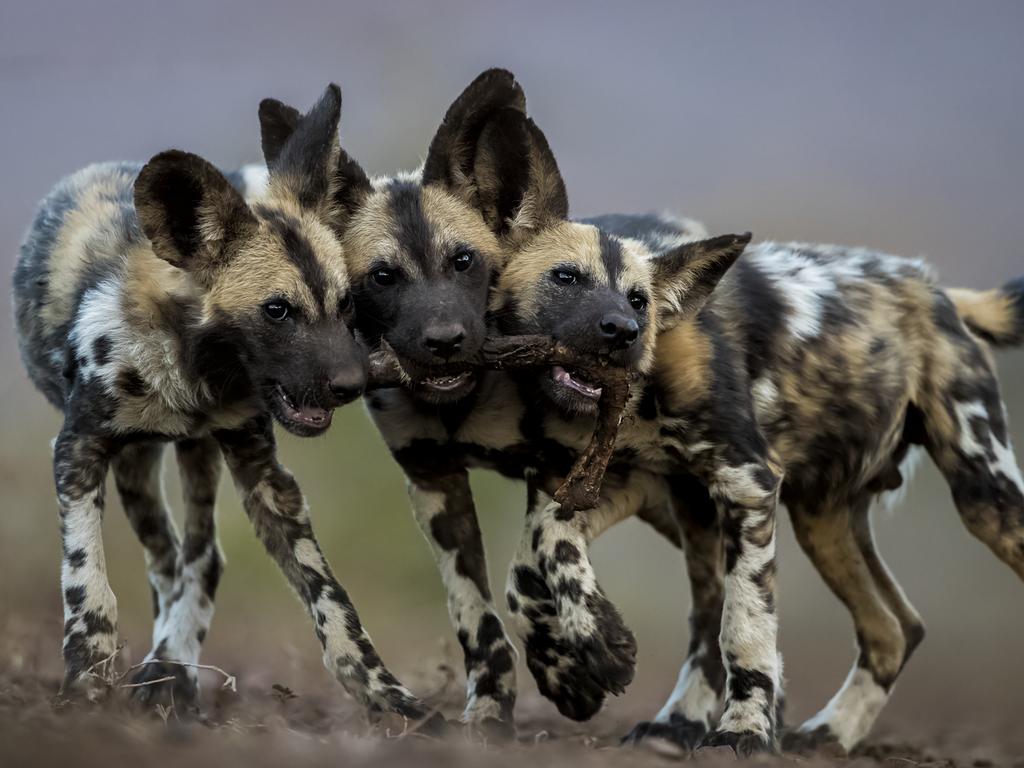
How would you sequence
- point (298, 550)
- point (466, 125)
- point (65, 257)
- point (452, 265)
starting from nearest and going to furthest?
point (452, 265), point (298, 550), point (466, 125), point (65, 257)

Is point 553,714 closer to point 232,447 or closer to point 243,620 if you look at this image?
point 232,447

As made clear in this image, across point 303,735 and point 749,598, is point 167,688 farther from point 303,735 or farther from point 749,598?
point 749,598

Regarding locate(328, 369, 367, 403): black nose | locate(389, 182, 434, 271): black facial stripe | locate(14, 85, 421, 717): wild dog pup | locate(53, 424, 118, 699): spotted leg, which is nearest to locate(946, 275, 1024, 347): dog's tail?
locate(389, 182, 434, 271): black facial stripe

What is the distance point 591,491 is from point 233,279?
146 cm

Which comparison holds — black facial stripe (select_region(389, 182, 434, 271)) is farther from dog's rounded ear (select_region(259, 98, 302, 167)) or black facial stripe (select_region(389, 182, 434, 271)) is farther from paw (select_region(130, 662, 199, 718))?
paw (select_region(130, 662, 199, 718))

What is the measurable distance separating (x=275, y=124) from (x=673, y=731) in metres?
2.89

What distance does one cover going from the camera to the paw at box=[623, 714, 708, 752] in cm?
637

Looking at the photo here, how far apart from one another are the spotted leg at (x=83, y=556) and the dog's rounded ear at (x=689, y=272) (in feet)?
6.85

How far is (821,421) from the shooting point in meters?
6.47

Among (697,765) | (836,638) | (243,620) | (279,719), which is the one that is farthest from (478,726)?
(836,638)

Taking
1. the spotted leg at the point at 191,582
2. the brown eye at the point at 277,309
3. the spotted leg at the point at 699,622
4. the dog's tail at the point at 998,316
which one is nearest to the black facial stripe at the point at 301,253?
the brown eye at the point at 277,309

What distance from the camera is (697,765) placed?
16.1ft

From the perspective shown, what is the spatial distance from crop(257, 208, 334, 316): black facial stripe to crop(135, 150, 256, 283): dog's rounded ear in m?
0.11

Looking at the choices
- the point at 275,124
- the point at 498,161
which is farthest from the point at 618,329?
the point at 275,124
